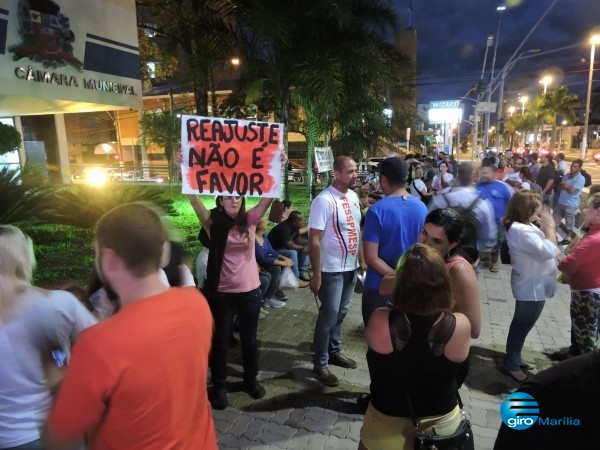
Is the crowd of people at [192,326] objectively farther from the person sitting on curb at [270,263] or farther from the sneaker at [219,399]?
the person sitting on curb at [270,263]

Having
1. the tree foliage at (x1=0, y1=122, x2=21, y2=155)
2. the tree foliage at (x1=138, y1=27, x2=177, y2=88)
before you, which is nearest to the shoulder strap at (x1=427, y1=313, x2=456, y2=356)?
the tree foliage at (x1=0, y1=122, x2=21, y2=155)

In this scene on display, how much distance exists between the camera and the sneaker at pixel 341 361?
4.34 m

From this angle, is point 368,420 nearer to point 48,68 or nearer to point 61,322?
point 61,322

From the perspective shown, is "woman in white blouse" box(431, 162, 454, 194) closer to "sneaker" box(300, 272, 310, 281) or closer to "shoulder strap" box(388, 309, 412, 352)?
"sneaker" box(300, 272, 310, 281)

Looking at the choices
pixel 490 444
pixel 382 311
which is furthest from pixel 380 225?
pixel 490 444

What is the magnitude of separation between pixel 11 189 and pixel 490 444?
28.4 ft

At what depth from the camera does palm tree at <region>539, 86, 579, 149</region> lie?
217 ft

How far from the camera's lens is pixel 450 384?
202 centimetres

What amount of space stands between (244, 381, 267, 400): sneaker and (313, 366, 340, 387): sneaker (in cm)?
55

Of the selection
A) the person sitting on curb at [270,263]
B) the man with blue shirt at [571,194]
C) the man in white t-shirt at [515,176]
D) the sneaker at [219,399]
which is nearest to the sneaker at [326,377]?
the sneaker at [219,399]

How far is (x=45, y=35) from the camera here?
7230mm

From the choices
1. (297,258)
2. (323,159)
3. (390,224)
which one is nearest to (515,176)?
(323,159)

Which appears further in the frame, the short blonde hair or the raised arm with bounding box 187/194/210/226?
the raised arm with bounding box 187/194/210/226

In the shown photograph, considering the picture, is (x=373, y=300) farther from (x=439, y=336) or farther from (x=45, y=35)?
(x=45, y=35)
